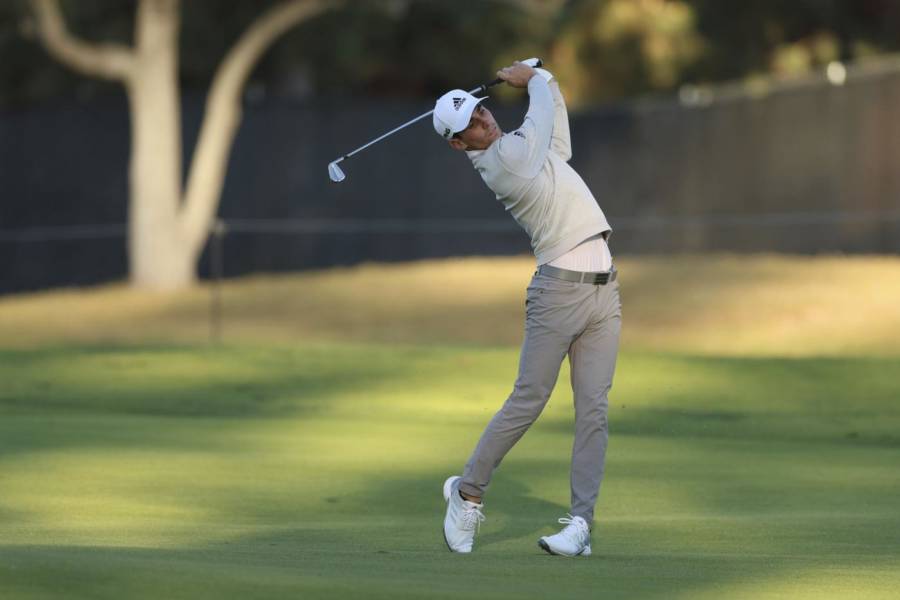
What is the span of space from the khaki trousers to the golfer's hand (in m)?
0.80

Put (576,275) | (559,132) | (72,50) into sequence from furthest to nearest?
(72,50) < (559,132) < (576,275)

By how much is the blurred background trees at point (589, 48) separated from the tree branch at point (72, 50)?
4800 mm

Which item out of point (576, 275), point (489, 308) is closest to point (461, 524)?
point (576, 275)

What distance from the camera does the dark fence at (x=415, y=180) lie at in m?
22.7

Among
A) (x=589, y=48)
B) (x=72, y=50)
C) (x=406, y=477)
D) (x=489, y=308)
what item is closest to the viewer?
(x=406, y=477)

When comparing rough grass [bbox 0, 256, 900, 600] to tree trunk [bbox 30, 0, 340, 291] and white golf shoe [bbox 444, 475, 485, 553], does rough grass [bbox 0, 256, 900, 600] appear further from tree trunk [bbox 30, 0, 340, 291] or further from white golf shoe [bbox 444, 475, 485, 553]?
tree trunk [bbox 30, 0, 340, 291]

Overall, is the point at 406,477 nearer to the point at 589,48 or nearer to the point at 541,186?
the point at 541,186

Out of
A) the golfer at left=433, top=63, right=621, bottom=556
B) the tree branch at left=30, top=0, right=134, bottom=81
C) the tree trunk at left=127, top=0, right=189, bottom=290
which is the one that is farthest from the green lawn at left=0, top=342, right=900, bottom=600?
the tree branch at left=30, top=0, right=134, bottom=81

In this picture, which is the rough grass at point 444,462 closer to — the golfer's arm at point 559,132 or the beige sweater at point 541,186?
the beige sweater at point 541,186

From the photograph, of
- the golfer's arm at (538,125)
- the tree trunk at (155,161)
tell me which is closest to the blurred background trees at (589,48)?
the tree trunk at (155,161)

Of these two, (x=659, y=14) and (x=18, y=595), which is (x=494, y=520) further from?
(x=659, y=14)

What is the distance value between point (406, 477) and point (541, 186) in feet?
9.29

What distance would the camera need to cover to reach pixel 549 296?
7230mm

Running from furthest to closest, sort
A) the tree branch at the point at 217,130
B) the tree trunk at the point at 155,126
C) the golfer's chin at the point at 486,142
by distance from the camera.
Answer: the tree branch at the point at 217,130 → the tree trunk at the point at 155,126 → the golfer's chin at the point at 486,142
